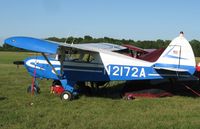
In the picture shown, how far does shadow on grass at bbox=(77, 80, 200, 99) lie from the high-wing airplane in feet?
2.67

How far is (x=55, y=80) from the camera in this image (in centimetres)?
1218

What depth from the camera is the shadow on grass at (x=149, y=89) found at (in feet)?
39.3

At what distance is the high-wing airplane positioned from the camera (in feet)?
34.9

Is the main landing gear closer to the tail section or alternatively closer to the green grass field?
the green grass field

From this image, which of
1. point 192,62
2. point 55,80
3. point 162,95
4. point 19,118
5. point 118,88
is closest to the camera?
point 19,118

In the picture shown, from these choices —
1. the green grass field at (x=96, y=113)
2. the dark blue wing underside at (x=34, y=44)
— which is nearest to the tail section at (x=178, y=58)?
the green grass field at (x=96, y=113)

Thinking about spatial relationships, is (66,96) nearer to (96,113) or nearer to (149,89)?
(96,113)

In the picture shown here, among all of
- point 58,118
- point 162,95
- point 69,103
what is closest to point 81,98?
point 69,103

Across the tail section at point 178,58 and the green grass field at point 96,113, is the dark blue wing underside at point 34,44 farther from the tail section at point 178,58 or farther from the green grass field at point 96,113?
the tail section at point 178,58

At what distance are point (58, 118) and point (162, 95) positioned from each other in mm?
4725

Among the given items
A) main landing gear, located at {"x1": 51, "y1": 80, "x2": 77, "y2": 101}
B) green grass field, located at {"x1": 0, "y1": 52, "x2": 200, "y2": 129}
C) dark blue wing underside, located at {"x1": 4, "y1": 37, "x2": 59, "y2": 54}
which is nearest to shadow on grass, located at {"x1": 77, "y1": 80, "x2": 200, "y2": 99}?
main landing gear, located at {"x1": 51, "y1": 80, "x2": 77, "y2": 101}

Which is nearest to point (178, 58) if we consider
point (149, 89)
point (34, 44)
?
point (149, 89)

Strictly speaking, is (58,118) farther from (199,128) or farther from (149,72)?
(149,72)

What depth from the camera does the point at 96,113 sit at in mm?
8414
